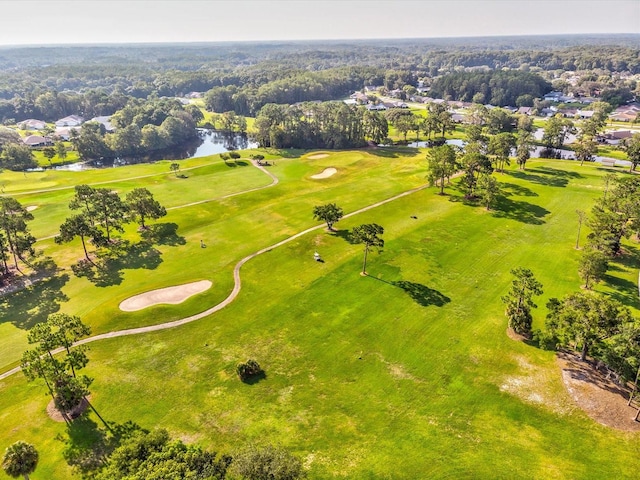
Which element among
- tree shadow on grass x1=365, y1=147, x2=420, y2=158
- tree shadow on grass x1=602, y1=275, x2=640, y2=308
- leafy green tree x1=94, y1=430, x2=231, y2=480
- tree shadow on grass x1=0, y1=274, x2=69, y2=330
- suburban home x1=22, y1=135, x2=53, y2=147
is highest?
leafy green tree x1=94, y1=430, x2=231, y2=480

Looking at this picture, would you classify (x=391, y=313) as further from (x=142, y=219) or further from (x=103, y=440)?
(x=142, y=219)

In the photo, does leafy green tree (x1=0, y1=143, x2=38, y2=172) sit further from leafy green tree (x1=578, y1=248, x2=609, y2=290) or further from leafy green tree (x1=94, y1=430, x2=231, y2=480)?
leafy green tree (x1=578, y1=248, x2=609, y2=290)

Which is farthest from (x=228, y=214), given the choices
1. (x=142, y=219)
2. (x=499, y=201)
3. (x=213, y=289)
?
(x=499, y=201)

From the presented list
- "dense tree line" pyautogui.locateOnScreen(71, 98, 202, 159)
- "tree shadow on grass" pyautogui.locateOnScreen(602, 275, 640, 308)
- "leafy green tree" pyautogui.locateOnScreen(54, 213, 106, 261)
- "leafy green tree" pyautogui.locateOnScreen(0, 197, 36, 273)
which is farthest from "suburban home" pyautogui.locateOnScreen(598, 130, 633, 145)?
"leafy green tree" pyautogui.locateOnScreen(0, 197, 36, 273)

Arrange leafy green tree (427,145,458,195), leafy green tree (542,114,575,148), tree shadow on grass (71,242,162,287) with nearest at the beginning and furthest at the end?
tree shadow on grass (71,242,162,287)
leafy green tree (427,145,458,195)
leafy green tree (542,114,575,148)

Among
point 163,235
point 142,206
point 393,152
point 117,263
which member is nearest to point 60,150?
point 142,206

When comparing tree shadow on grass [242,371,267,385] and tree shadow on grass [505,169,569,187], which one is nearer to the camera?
tree shadow on grass [242,371,267,385]

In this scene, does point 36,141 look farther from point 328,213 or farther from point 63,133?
point 328,213
